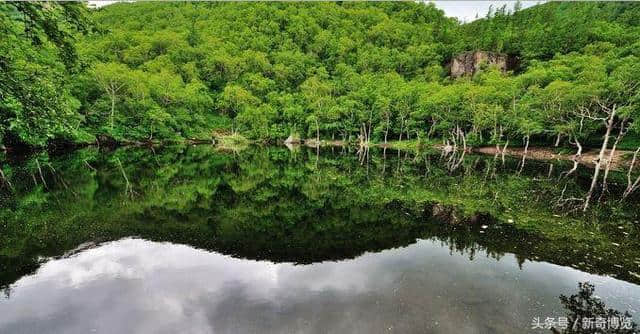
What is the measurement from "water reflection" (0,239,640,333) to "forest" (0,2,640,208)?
15.2ft

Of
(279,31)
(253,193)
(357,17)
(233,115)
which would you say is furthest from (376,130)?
(357,17)

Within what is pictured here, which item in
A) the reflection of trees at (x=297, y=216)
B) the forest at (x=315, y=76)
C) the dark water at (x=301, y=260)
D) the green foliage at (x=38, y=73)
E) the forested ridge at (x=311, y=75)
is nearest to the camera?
the dark water at (x=301, y=260)

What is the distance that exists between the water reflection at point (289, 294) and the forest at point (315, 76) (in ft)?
15.2

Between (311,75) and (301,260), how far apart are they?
115m

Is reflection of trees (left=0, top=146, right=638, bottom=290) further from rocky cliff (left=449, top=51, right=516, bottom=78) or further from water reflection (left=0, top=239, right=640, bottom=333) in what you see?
rocky cliff (left=449, top=51, right=516, bottom=78)

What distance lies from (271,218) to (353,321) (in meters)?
8.96

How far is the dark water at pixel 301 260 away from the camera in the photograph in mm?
7820

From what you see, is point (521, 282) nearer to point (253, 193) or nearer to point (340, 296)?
point (340, 296)

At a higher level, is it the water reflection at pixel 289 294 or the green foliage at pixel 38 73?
the green foliage at pixel 38 73

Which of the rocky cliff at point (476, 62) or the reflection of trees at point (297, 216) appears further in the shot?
the rocky cliff at point (476, 62)

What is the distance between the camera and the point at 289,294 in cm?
884

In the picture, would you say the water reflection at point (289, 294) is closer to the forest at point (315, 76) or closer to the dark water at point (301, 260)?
the dark water at point (301, 260)

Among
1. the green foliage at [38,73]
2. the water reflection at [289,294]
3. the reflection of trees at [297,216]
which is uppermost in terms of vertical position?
the green foliage at [38,73]

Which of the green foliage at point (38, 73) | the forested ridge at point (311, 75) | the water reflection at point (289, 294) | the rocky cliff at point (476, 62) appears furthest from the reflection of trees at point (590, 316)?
the rocky cliff at point (476, 62)
